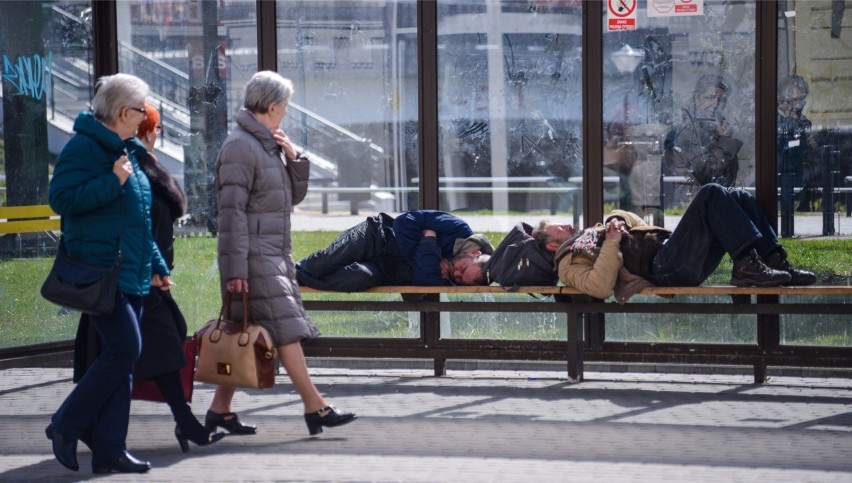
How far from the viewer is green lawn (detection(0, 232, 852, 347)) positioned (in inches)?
352

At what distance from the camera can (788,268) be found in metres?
8.41

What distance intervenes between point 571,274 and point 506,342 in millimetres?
1040

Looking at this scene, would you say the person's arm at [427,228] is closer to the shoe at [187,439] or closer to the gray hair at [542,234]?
the gray hair at [542,234]

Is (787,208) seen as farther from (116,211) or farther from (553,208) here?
(116,211)

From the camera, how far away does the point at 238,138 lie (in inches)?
273

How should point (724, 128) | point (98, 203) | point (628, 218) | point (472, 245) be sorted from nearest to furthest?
point (98, 203)
point (628, 218)
point (472, 245)
point (724, 128)

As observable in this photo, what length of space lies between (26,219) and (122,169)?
3937mm

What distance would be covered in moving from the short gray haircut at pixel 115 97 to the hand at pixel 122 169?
0.75 ft

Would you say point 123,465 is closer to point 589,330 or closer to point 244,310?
point 244,310

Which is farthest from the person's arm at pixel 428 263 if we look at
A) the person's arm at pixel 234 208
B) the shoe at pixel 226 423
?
the person's arm at pixel 234 208

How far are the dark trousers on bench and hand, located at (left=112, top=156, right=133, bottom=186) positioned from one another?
2.83m

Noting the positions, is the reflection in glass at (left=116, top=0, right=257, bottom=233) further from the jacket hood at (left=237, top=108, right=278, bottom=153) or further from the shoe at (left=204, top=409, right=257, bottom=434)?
the shoe at (left=204, top=409, right=257, bottom=434)

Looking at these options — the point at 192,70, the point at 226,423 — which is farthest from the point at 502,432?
the point at 192,70

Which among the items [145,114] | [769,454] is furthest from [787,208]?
[145,114]
